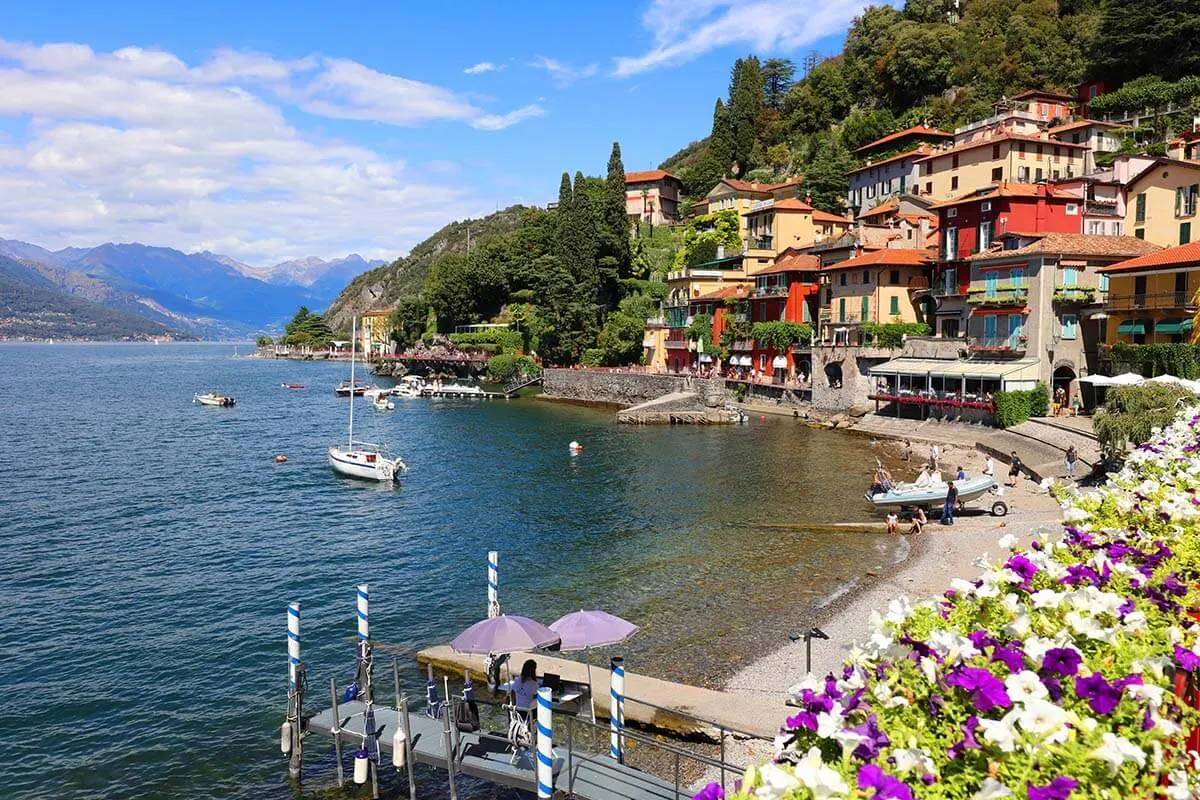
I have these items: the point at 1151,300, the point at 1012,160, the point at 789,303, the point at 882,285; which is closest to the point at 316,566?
the point at 1151,300

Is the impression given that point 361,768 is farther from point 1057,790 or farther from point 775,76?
point 775,76

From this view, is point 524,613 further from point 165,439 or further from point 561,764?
point 165,439

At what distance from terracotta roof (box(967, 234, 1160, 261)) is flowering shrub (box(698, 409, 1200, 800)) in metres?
49.9

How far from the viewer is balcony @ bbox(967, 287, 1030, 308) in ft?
177

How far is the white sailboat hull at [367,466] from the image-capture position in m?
48.1

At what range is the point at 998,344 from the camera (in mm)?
55750

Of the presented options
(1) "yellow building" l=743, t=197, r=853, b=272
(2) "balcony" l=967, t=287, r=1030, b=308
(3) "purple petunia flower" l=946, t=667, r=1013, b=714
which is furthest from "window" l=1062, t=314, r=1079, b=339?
(3) "purple petunia flower" l=946, t=667, r=1013, b=714

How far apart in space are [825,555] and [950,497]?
291 inches

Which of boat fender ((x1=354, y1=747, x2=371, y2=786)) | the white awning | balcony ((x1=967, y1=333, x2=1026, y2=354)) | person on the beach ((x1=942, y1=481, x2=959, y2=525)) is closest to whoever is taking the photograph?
boat fender ((x1=354, y1=747, x2=371, y2=786))

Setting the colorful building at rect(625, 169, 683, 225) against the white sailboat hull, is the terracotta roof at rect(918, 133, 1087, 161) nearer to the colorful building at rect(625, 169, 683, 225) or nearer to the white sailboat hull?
the colorful building at rect(625, 169, 683, 225)

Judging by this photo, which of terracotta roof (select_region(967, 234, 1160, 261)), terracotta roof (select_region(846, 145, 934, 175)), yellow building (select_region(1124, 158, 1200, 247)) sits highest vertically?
terracotta roof (select_region(846, 145, 934, 175))

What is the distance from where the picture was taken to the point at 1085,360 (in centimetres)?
5319

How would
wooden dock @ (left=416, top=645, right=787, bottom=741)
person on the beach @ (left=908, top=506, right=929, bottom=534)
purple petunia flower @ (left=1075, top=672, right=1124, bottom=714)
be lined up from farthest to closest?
person on the beach @ (left=908, top=506, right=929, bottom=534)
wooden dock @ (left=416, top=645, right=787, bottom=741)
purple petunia flower @ (left=1075, top=672, right=1124, bottom=714)

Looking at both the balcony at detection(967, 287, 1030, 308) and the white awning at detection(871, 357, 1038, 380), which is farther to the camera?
the balcony at detection(967, 287, 1030, 308)
